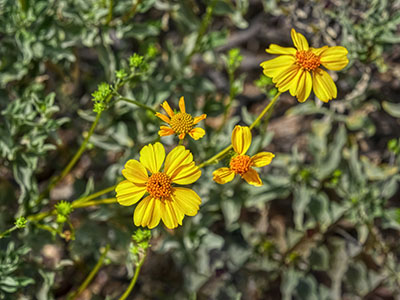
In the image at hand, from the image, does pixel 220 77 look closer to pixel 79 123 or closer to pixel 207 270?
pixel 79 123

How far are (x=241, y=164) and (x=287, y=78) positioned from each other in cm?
42

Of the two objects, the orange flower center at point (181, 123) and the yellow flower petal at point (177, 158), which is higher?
the orange flower center at point (181, 123)

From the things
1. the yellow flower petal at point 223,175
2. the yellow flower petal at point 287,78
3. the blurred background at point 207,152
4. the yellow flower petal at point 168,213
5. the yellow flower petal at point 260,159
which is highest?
the yellow flower petal at point 287,78

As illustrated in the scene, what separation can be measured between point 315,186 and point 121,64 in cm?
153

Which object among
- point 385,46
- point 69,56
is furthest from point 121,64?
point 385,46

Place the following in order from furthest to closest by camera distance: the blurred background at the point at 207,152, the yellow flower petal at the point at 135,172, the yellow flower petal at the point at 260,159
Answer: the blurred background at the point at 207,152, the yellow flower petal at the point at 260,159, the yellow flower petal at the point at 135,172

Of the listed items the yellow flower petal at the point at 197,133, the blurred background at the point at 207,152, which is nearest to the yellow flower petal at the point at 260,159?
the yellow flower petal at the point at 197,133

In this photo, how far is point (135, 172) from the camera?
183cm

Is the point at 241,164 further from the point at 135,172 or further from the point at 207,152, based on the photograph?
the point at 207,152

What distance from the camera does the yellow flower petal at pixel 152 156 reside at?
6.04 ft

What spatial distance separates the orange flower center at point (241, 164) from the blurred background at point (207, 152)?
743 mm

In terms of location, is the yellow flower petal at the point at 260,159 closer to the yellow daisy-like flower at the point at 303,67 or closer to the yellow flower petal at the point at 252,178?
the yellow flower petal at the point at 252,178

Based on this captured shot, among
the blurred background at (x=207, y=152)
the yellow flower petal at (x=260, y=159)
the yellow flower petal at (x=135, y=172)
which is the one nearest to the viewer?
the yellow flower petal at (x=135, y=172)

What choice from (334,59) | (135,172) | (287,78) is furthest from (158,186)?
(334,59)
